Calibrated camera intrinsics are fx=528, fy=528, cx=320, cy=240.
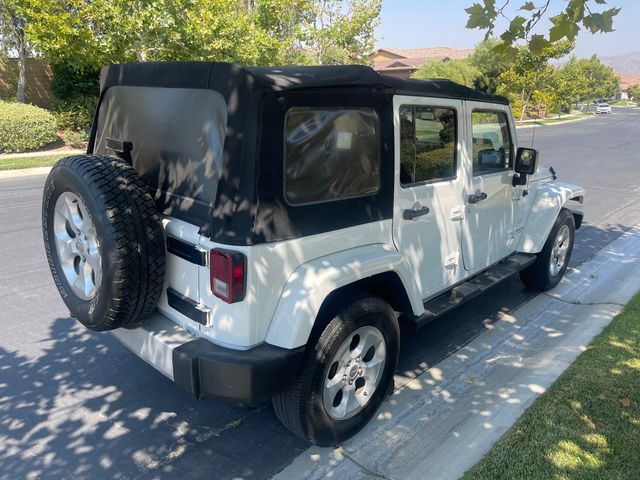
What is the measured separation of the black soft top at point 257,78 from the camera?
2.50 meters

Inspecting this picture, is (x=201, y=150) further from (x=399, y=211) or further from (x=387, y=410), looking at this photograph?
(x=387, y=410)

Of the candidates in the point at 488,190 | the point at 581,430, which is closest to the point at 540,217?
the point at 488,190

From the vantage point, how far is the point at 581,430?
3025mm

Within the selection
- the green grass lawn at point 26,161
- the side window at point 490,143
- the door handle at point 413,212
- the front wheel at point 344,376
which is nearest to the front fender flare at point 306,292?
the front wheel at point 344,376

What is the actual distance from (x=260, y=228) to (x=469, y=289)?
84.3 inches

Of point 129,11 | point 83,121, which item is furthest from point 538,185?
point 83,121

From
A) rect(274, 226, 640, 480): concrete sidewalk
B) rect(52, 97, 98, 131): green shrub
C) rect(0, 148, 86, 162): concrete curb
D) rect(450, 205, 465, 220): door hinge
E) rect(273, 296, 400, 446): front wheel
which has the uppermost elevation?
rect(52, 97, 98, 131): green shrub

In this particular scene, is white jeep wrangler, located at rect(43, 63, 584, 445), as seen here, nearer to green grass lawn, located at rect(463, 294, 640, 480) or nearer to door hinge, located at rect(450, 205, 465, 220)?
door hinge, located at rect(450, 205, 465, 220)

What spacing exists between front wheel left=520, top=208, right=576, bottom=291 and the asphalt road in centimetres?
21

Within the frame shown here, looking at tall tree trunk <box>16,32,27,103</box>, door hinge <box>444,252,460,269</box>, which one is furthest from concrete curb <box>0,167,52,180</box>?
door hinge <box>444,252,460,269</box>

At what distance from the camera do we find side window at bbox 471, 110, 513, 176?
13.4 feet

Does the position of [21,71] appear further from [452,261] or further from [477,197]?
[452,261]

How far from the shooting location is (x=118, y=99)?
11.1 ft

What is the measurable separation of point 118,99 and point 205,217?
4.21 ft
